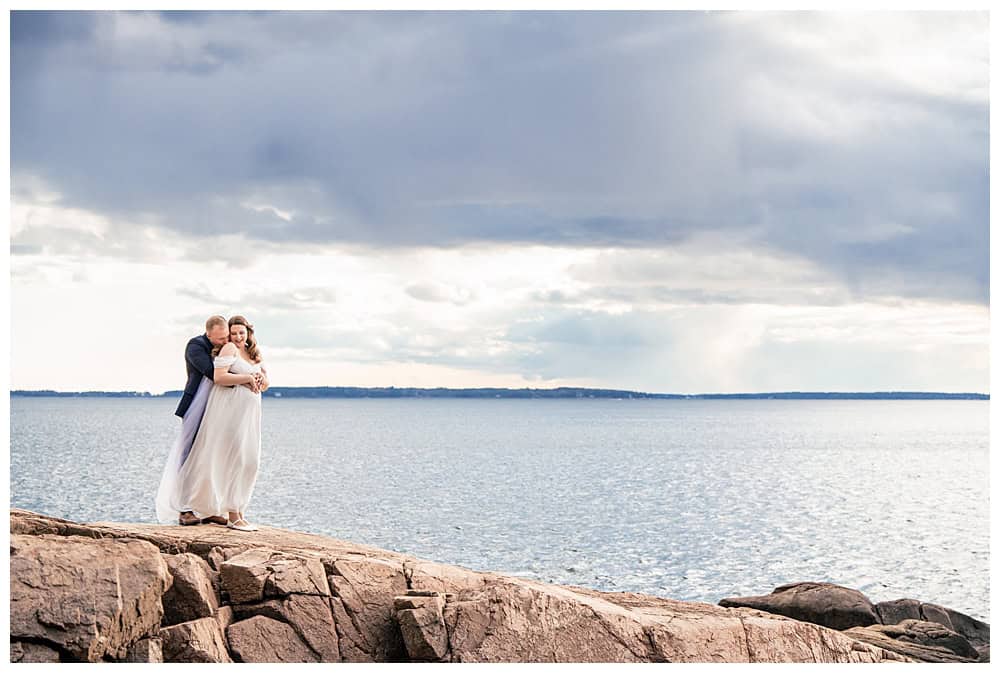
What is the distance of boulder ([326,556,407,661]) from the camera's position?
24.5 feet

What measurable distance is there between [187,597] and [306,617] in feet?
2.97

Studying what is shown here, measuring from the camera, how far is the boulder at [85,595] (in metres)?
6.60

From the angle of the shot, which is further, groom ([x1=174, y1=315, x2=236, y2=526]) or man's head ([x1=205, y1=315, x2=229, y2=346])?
man's head ([x1=205, y1=315, x2=229, y2=346])

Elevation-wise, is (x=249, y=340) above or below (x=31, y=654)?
above

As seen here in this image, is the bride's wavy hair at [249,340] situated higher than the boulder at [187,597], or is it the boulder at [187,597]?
the bride's wavy hair at [249,340]

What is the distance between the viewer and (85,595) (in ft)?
22.1

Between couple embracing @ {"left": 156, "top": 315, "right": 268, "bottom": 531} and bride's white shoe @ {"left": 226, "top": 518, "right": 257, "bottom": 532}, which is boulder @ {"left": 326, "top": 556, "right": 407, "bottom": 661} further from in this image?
couple embracing @ {"left": 156, "top": 315, "right": 268, "bottom": 531}

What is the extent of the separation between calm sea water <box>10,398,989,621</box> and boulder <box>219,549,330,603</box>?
593 inches

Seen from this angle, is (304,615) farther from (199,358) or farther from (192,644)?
(199,358)

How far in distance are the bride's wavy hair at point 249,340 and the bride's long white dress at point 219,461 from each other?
0.59 ft

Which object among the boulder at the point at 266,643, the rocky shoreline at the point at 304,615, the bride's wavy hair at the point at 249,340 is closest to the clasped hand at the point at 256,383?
the bride's wavy hair at the point at 249,340

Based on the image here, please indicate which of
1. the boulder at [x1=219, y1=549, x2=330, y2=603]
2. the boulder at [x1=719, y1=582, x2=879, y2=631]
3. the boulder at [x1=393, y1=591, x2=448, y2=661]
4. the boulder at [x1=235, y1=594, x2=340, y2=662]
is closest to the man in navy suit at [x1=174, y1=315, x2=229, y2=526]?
the boulder at [x1=219, y1=549, x2=330, y2=603]

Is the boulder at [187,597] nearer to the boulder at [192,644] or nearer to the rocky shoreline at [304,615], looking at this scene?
the rocky shoreline at [304,615]

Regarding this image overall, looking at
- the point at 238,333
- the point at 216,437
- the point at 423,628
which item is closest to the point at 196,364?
Result: the point at 238,333
